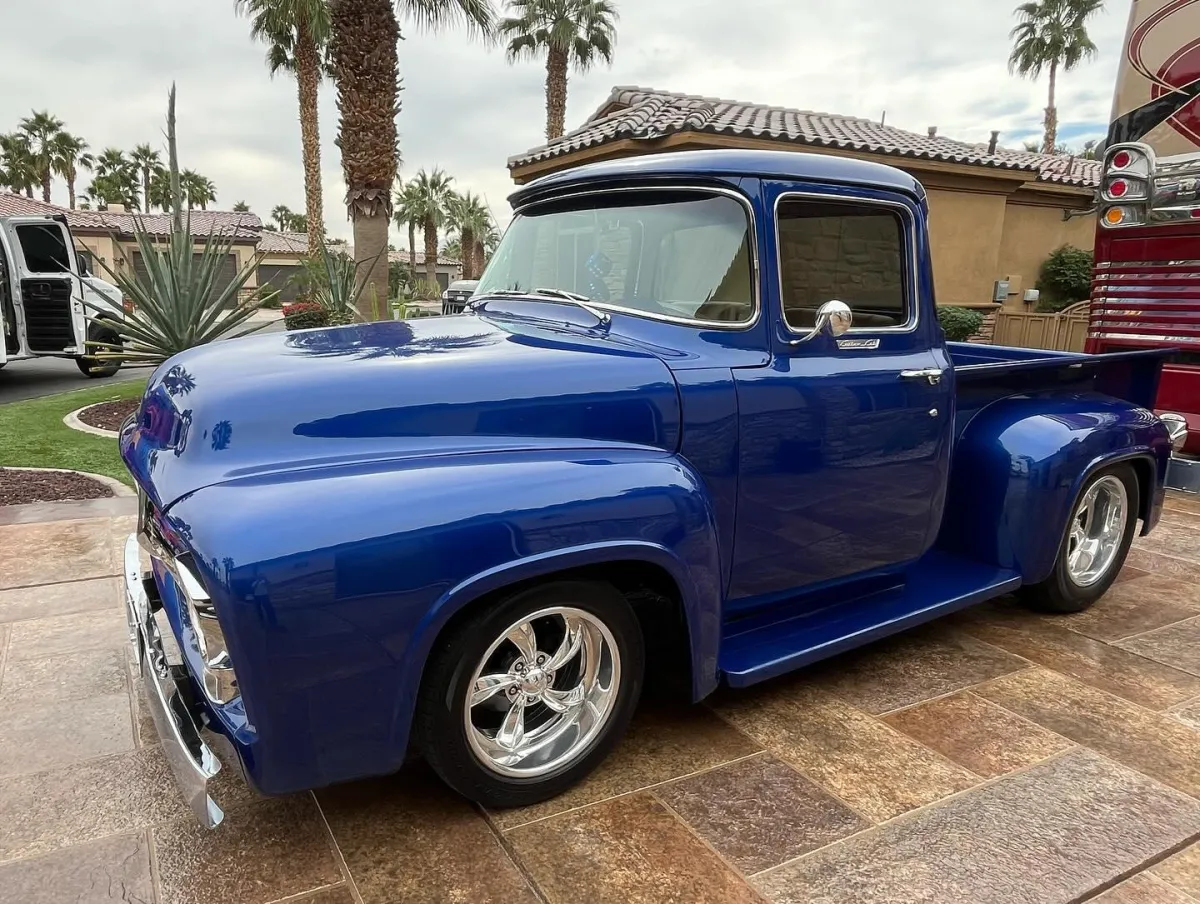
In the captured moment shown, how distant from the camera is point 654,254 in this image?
2871 mm

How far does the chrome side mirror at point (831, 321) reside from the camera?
9.00ft

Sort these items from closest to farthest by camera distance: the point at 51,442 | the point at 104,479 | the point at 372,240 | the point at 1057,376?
1. the point at 1057,376
2. the point at 104,479
3. the point at 51,442
4. the point at 372,240

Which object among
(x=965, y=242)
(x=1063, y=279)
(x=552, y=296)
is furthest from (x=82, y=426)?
(x=1063, y=279)

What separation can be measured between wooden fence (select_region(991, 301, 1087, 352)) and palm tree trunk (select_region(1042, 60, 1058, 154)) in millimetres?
27054

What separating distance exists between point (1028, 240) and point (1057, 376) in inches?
608

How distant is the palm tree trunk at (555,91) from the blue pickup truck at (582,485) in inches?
879

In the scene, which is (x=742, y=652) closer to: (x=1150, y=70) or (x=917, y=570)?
(x=917, y=570)

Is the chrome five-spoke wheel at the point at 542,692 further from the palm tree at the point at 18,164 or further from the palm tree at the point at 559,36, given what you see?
the palm tree at the point at 18,164

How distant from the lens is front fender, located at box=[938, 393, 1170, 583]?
3463 mm

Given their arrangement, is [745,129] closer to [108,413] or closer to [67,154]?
[108,413]

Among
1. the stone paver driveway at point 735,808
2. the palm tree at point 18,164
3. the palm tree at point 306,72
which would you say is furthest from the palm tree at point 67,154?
the stone paver driveway at point 735,808

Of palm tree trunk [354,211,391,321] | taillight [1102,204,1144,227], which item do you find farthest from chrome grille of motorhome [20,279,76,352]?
taillight [1102,204,1144,227]

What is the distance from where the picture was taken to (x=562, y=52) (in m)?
24.0

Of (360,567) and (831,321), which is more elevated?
(831,321)
